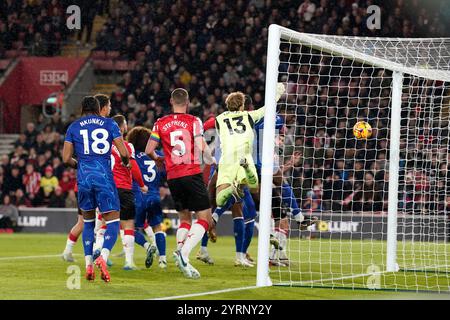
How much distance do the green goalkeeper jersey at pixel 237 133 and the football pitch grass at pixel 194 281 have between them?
1493 millimetres

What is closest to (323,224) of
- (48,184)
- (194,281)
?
(48,184)

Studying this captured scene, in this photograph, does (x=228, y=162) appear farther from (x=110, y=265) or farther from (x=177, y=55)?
(x=177, y=55)

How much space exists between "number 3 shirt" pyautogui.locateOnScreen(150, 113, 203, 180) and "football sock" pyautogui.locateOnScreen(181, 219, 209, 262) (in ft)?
2.03

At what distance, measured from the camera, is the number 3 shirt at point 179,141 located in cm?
1058

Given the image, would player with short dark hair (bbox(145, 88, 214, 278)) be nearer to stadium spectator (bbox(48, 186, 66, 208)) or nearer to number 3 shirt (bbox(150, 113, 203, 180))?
number 3 shirt (bbox(150, 113, 203, 180))

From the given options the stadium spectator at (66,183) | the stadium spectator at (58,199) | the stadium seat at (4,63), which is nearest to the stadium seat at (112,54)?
the stadium seat at (4,63)

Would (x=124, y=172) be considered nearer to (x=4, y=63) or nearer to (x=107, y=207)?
(x=107, y=207)

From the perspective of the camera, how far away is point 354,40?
11102 mm

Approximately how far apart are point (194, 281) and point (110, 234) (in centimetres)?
109

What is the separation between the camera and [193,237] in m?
10.2

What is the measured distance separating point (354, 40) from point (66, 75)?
18.6m

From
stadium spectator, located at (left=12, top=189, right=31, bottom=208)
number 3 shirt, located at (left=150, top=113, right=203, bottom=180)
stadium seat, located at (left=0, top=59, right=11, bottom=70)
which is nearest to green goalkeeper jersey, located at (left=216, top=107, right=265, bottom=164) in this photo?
number 3 shirt, located at (left=150, top=113, right=203, bottom=180)

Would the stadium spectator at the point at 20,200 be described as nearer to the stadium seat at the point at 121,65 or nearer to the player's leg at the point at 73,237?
the stadium seat at the point at 121,65

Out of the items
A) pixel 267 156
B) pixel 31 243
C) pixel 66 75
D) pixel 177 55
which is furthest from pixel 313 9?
pixel 267 156
